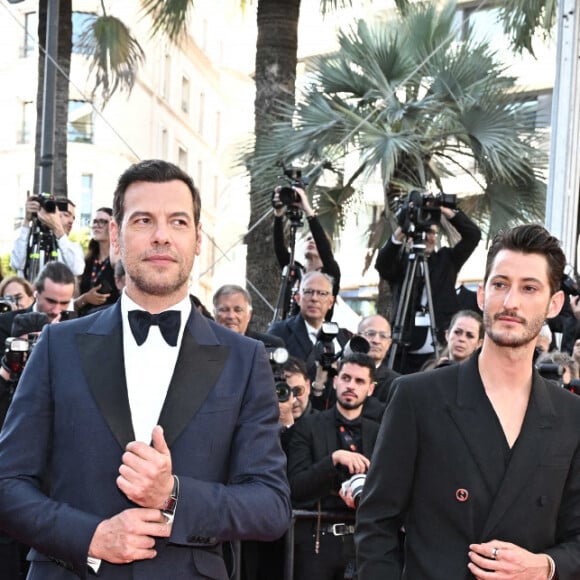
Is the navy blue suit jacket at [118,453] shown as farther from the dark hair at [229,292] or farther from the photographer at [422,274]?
the photographer at [422,274]

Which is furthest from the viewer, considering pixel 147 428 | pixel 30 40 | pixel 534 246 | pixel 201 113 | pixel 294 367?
pixel 201 113

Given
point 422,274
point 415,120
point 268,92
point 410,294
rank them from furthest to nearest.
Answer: point 415,120 < point 268,92 < point 422,274 < point 410,294

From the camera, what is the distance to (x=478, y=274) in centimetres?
2825

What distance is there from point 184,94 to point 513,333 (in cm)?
3228

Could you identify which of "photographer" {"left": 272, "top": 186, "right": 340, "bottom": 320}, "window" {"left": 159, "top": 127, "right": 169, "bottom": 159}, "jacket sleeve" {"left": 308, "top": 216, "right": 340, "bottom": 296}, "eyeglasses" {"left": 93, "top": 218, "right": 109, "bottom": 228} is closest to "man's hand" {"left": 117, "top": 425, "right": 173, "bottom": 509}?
"photographer" {"left": 272, "top": 186, "right": 340, "bottom": 320}

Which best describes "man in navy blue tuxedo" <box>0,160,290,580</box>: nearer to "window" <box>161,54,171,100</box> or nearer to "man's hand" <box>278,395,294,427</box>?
"man's hand" <box>278,395,294,427</box>

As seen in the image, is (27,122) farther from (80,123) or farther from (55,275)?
(55,275)

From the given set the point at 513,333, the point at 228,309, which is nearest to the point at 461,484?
the point at 513,333

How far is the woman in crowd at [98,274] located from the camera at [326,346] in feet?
4.73

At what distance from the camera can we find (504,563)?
2812mm

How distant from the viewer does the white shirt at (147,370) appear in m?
2.50

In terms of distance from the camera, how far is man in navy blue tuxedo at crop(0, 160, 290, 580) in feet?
7.77

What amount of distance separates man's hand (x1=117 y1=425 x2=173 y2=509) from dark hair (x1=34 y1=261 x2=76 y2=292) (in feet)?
12.5

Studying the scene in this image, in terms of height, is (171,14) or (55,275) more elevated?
(171,14)
